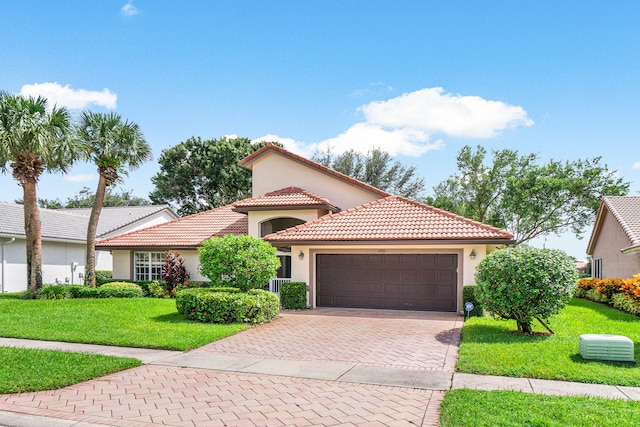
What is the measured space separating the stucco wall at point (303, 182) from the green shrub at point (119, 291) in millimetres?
7529

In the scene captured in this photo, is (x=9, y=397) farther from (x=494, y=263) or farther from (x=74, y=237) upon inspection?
(x=74, y=237)

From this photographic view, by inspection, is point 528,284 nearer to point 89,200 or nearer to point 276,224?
point 276,224

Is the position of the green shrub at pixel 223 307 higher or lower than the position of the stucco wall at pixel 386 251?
lower

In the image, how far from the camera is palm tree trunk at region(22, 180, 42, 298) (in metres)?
19.5

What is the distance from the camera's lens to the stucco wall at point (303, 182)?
2208 cm

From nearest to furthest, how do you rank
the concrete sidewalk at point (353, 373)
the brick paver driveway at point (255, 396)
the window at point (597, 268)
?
1. the brick paver driveway at point (255, 396)
2. the concrete sidewalk at point (353, 373)
3. the window at point (597, 268)

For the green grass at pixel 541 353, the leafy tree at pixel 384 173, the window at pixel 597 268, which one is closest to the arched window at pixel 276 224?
the green grass at pixel 541 353

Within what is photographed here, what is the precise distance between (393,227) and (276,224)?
25.8ft

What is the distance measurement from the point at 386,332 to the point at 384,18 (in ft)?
30.6

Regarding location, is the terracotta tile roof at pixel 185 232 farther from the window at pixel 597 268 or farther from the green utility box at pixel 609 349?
the window at pixel 597 268

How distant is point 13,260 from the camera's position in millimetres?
24500

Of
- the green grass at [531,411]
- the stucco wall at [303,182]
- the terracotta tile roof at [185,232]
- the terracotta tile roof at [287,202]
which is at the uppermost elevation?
the stucco wall at [303,182]

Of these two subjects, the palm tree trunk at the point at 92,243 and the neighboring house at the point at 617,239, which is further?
the palm tree trunk at the point at 92,243

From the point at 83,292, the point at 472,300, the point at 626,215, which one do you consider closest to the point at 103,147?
the point at 83,292
